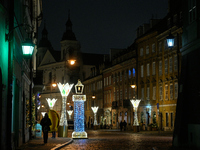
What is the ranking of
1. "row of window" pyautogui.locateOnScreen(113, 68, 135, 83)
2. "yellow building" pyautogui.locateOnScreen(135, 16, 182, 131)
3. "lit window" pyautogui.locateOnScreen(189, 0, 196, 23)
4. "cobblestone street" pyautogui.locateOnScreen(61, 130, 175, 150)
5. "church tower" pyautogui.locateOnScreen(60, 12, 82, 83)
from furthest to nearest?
"church tower" pyautogui.locateOnScreen(60, 12, 82, 83) → "row of window" pyautogui.locateOnScreen(113, 68, 135, 83) → "yellow building" pyautogui.locateOnScreen(135, 16, 182, 131) → "cobblestone street" pyautogui.locateOnScreen(61, 130, 175, 150) → "lit window" pyautogui.locateOnScreen(189, 0, 196, 23)

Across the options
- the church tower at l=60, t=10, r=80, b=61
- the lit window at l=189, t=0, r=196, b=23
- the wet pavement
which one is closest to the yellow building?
the wet pavement

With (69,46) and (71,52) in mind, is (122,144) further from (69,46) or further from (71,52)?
(69,46)

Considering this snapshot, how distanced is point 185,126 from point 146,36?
1721 inches

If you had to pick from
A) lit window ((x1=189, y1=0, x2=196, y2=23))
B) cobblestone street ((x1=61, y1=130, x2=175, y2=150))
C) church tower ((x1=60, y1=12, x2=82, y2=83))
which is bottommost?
cobblestone street ((x1=61, y1=130, x2=175, y2=150))

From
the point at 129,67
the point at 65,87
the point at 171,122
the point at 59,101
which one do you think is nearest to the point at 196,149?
the point at 65,87

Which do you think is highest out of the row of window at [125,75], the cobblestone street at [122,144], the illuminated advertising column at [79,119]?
the row of window at [125,75]

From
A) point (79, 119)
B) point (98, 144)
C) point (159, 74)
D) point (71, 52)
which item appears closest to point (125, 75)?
point (159, 74)

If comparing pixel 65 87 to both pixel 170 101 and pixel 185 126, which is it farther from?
pixel 170 101

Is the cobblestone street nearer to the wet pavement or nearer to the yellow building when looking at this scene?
the wet pavement

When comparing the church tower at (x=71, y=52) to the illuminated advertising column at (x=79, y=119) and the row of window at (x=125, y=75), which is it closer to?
the row of window at (x=125, y=75)

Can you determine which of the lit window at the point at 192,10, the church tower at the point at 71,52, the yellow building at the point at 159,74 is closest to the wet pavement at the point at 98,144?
the lit window at the point at 192,10

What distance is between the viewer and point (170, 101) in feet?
176

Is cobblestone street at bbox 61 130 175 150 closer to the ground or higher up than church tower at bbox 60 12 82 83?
closer to the ground

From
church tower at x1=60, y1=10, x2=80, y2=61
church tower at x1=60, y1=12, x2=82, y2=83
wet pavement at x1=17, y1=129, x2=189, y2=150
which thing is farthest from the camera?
church tower at x1=60, y1=12, x2=82, y2=83
